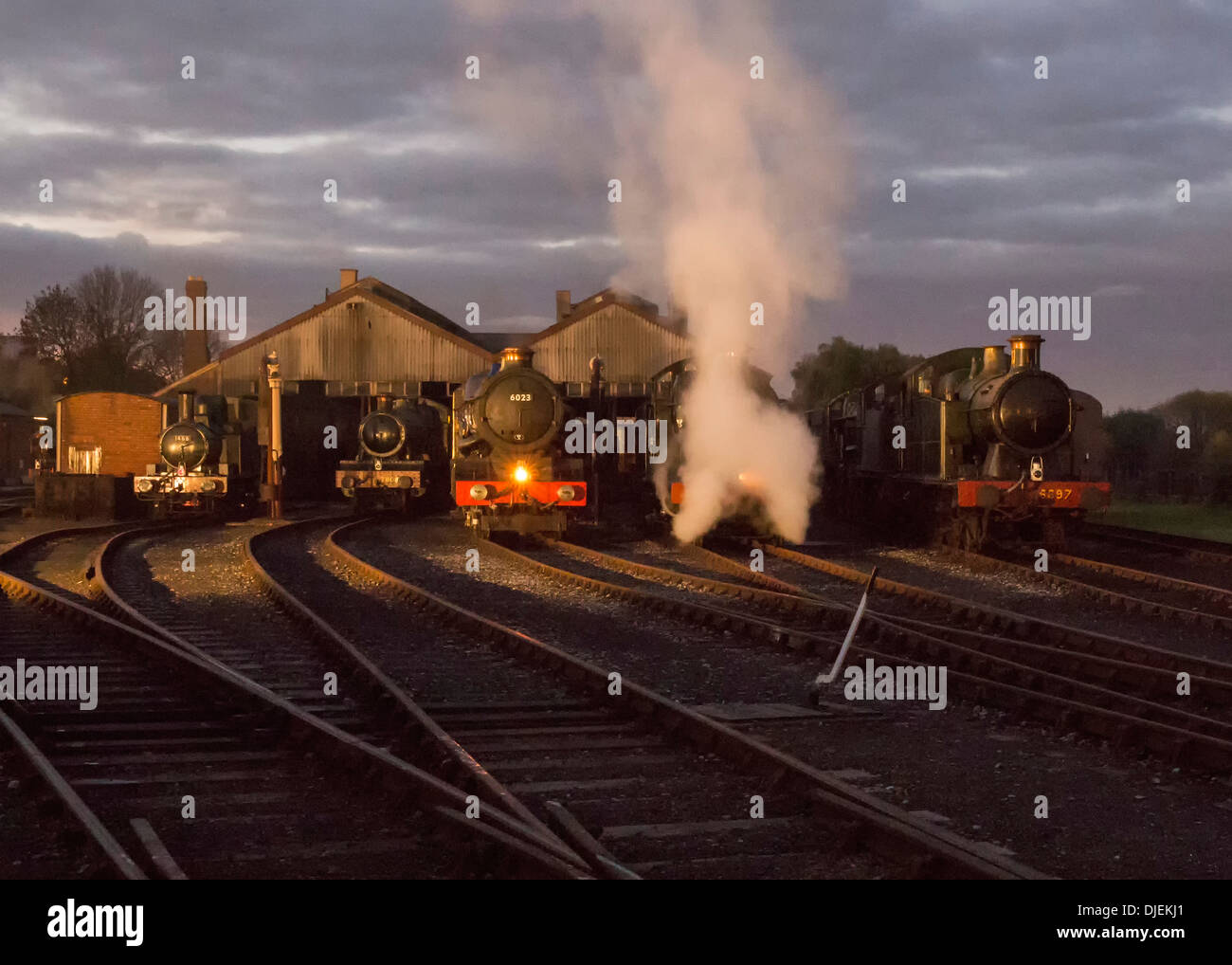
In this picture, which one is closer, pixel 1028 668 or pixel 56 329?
pixel 1028 668

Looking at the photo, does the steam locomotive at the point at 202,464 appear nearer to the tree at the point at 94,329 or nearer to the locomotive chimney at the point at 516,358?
the locomotive chimney at the point at 516,358

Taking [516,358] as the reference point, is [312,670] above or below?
below

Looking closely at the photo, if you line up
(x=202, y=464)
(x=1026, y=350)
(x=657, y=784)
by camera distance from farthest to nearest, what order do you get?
(x=202, y=464) → (x=1026, y=350) → (x=657, y=784)

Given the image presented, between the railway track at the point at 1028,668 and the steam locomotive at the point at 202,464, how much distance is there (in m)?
17.3

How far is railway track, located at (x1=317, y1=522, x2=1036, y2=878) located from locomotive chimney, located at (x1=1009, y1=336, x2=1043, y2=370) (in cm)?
1069

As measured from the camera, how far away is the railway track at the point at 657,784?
533cm

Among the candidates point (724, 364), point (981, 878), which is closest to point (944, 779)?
point (981, 878)

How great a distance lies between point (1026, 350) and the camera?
18234 millimetres

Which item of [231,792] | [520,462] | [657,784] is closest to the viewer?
[231,792]

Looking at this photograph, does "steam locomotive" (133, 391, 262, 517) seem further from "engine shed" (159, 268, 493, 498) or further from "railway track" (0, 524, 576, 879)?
"railway track" (0, 524, 576, 879)

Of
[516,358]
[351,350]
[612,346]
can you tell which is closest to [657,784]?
[516,358]

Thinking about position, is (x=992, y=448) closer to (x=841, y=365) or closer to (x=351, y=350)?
(x=351, y=350)

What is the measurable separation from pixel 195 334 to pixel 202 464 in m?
24.3

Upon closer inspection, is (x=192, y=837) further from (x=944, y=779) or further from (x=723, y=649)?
(x=723, y=649)
